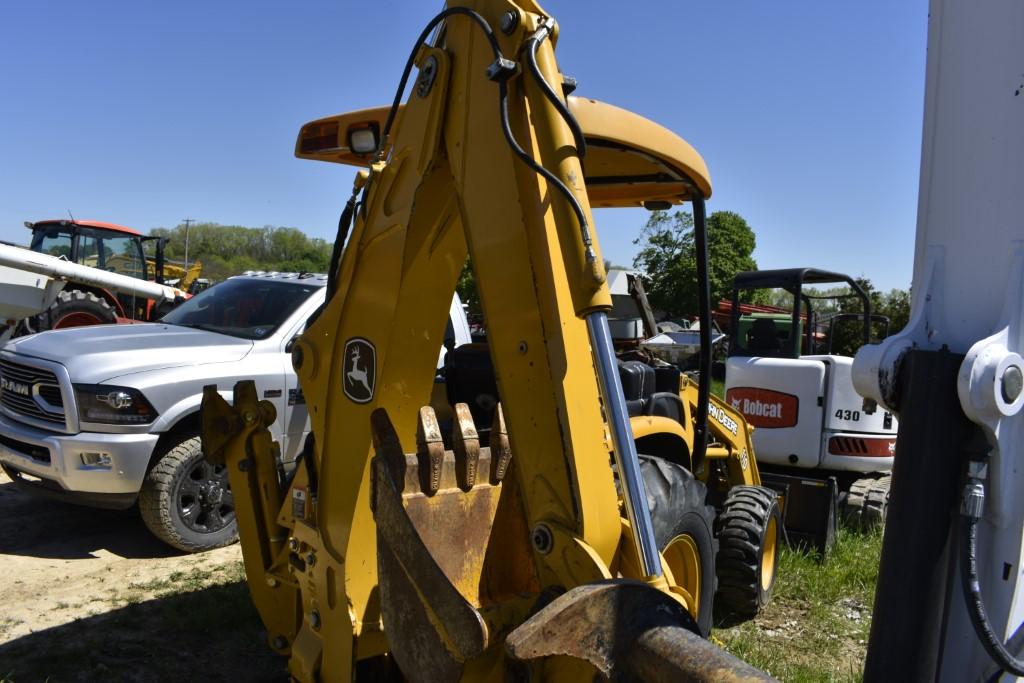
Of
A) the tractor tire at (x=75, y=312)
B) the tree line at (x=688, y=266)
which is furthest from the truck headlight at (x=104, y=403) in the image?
the tree line at (x=688, y=266)

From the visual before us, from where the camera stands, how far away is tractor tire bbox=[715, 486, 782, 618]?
4.69m

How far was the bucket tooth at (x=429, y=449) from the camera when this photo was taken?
7.54ft

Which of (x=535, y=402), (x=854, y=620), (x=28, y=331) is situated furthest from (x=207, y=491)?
(x=28, y=331)

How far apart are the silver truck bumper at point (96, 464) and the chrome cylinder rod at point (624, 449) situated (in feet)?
14.3

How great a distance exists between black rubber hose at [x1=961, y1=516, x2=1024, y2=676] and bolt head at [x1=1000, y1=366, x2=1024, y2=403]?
259mm

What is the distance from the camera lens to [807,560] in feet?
18.7

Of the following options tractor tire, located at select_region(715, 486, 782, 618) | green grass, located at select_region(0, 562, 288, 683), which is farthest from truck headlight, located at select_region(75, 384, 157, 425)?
tractor tire, located at select_region(715, 486, 782, 618)

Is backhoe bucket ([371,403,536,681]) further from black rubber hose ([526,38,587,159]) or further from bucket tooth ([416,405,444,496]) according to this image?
black rubber hose ([526,38,587,159])

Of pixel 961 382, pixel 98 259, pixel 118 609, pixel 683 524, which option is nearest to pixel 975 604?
pixel 961 382

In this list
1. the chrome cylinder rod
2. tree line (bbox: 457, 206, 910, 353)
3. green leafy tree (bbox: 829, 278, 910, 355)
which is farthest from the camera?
tree line (bbox: 457, 206, 910, 353)

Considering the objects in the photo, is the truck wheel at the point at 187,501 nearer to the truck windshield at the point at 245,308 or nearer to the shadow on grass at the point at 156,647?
the shadow on grass at the point at 156,647

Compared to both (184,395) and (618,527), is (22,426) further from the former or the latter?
(618,527)

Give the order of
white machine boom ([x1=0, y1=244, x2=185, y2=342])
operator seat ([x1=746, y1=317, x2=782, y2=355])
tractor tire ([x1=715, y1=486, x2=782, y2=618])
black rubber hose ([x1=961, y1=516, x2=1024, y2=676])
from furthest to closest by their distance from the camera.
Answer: white machine boom ([x1=0, y1=244, x2=185, y2=342])
operator seat ([x1=746, y1=317, x2=782, y2=355])
tractor tire ([x1=715, y1=486, x2=782, y2=618])
black rubber hose ([x1=961, y1=516, x2=1024, y2=676])

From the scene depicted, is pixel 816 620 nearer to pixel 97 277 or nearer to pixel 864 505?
pixel 864 505
